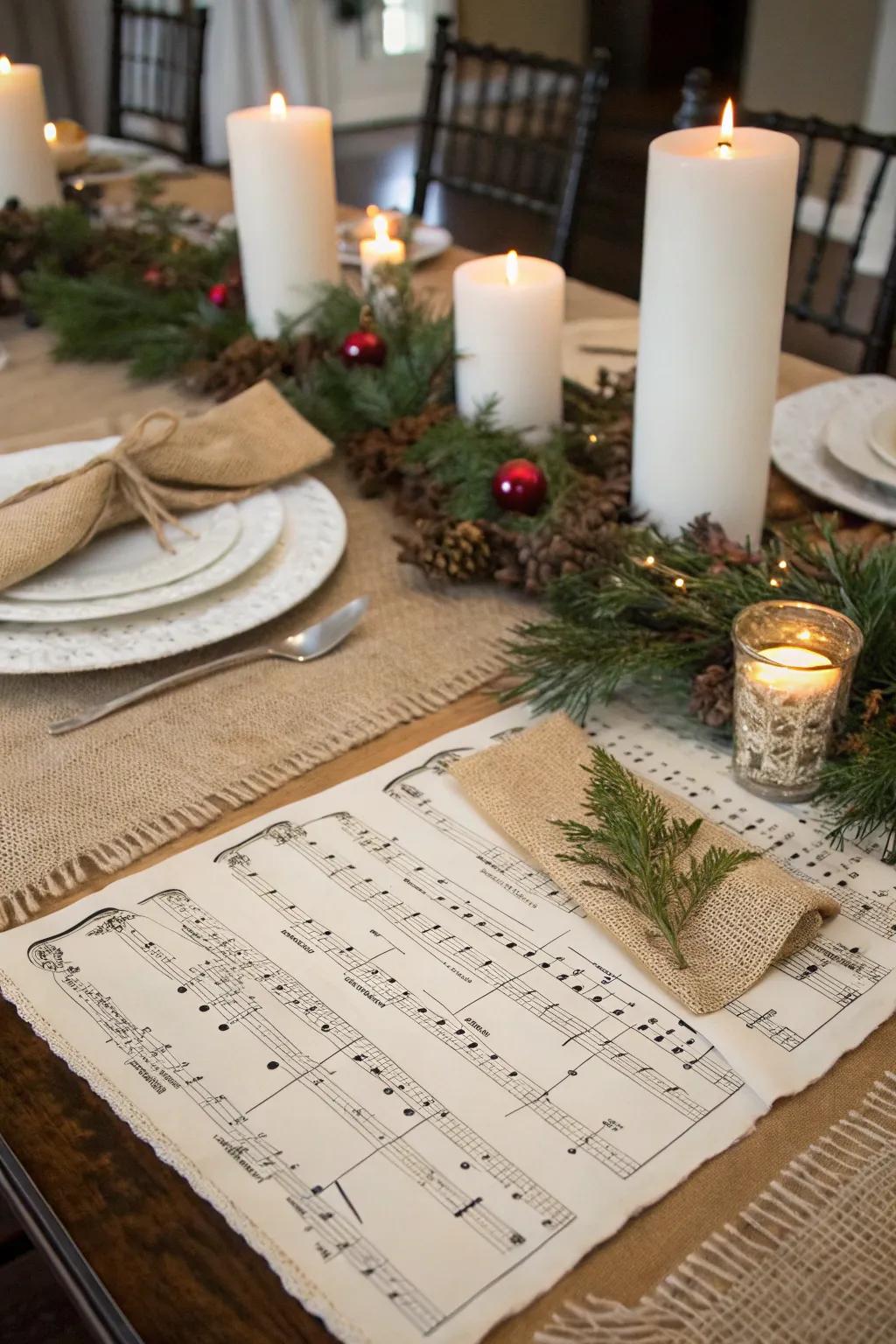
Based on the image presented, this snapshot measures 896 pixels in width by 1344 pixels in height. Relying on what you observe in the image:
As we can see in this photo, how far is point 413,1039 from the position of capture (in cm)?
53

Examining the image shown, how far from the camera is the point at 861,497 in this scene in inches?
35.9

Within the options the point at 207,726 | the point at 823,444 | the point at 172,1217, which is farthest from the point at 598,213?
the point at 172,1217

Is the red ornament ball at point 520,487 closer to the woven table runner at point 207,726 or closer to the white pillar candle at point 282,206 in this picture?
the woven table runner at point 207,726

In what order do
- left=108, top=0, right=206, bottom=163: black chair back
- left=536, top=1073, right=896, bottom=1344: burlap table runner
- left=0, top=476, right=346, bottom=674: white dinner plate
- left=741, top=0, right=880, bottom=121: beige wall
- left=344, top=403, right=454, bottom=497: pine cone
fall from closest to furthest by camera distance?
left=536, top=1073, right=896, bottom=1344: burlap table runner
left=0, top=476, right=346, bottom=674: white dinner plate
left=344, top=403, right=454, bottom=497: pine cone
left=108, top=0, right=206, bottom=163: black chair back
left=741, top=0, right=880, bottom=121: beige wall

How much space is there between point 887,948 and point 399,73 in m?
5.51

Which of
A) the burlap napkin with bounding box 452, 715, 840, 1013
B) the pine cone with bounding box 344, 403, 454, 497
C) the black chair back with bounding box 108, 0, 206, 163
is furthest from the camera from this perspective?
the black chair back with bounding box 108, 0, 206, 163

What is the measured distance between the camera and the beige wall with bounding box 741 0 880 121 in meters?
4.37

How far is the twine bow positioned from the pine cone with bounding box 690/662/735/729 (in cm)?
39

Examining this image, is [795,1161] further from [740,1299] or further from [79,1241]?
[79,1241]

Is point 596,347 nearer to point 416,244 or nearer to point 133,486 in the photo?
point 416,244

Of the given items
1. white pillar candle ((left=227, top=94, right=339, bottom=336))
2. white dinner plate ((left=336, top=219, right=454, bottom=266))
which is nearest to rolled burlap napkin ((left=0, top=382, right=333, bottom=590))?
white pillar candle ((left=227, top=94, right=339, bottom=336))

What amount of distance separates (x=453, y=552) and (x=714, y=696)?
24cm

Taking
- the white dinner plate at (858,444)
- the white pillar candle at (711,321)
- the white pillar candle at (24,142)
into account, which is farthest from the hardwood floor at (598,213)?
the white pillar candle at (711,321)

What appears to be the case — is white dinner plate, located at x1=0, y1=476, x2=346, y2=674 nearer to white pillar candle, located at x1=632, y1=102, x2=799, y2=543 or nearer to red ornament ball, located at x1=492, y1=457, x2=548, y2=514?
red ornament ball, located at x1=492, y1=457, x2=548, y2=514
